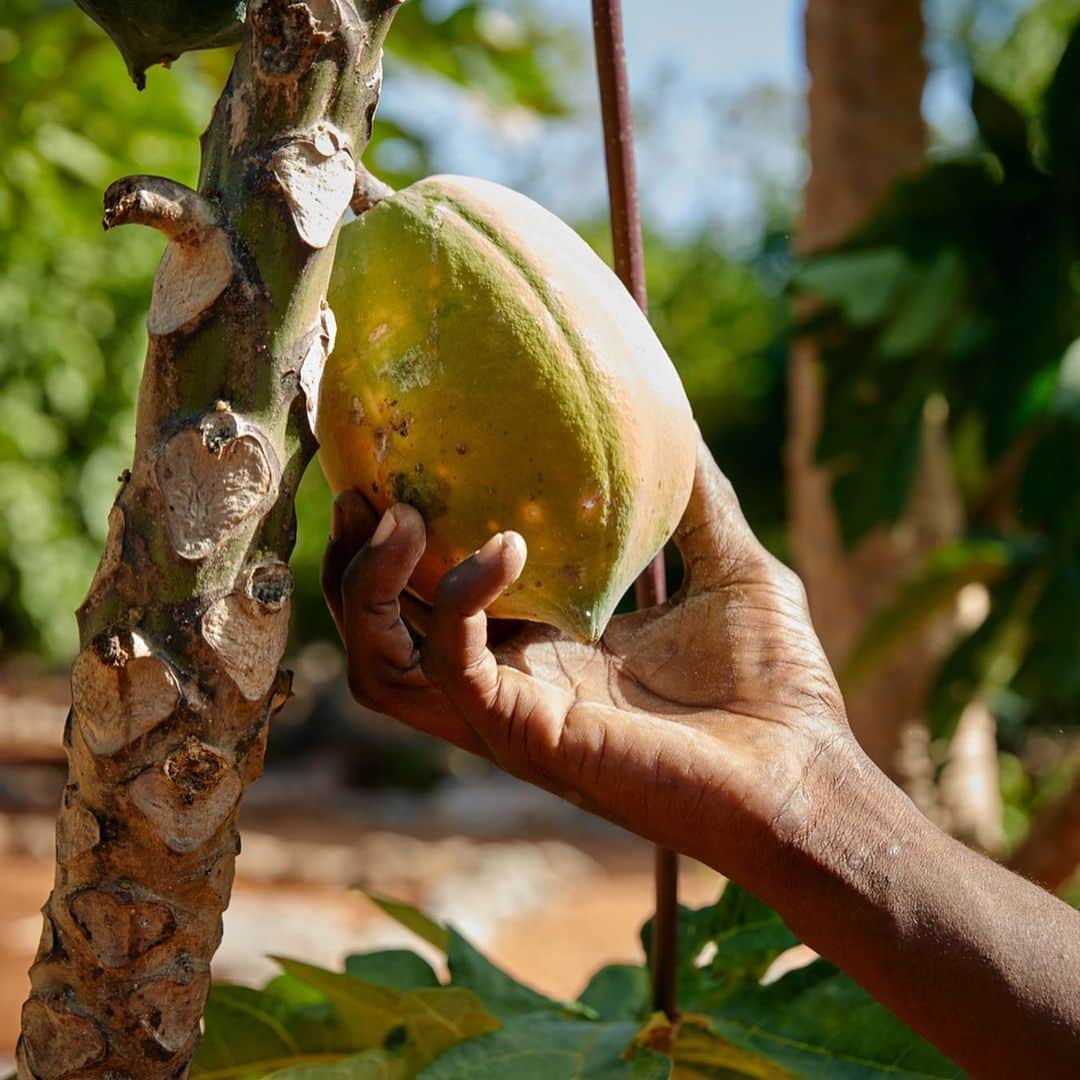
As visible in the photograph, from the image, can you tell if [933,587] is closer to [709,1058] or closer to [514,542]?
[709,1058]

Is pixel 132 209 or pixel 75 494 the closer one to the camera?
pixel 132 209

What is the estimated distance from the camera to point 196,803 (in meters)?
0.89

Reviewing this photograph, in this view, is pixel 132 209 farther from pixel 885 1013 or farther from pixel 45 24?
pixel 45 24

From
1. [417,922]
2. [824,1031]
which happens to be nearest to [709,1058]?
[824,1031]

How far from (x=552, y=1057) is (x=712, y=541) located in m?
0.52

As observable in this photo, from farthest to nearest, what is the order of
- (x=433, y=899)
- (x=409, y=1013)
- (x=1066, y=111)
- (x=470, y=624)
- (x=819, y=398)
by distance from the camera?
(x=433, y=899), (x=819, y=398), (x=1066, y=111), (x=409, y=1013), (x=470, y=624)

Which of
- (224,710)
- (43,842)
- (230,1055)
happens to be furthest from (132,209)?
(43,842)

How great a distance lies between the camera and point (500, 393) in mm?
1024

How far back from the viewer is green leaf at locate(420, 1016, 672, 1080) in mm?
1241

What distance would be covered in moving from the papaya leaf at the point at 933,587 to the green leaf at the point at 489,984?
203cm

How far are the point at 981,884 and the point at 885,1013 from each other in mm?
322

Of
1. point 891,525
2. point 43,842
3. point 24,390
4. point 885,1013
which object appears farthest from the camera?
point 24,390

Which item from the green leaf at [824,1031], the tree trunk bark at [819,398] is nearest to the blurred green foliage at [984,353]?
the tree trunk bark at [819,398]

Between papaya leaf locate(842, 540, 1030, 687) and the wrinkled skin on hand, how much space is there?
217cm
